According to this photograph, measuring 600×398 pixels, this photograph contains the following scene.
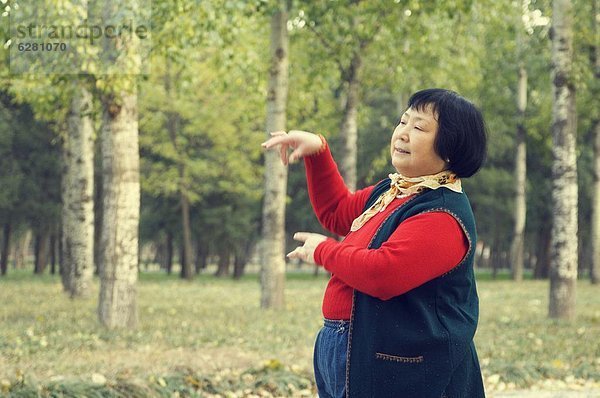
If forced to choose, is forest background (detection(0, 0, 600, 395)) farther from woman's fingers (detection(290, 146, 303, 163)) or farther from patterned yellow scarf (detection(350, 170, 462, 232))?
patterned yellow scarf (detection(350, 170, 462, 232))

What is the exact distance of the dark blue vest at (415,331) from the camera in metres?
3.15

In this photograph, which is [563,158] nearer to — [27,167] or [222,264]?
[27,167]

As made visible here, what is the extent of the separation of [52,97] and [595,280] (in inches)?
861

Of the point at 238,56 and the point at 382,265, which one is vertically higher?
the point at 238,56

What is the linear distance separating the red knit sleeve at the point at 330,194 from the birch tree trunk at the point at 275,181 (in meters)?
11.7

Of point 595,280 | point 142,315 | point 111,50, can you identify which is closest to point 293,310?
point 142,315

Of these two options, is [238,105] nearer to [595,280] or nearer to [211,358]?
[595,280]

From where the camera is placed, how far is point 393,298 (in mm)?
3168

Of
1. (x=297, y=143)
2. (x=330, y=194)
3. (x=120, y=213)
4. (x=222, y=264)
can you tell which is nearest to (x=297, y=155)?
(x=297, y=143)

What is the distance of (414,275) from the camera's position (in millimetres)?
3029

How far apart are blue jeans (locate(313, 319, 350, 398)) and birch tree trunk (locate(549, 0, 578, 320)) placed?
10967 mm

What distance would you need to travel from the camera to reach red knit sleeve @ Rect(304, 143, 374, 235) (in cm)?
379

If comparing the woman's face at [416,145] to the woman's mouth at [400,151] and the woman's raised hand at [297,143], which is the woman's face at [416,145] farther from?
the woman's raised hand at [297,143]

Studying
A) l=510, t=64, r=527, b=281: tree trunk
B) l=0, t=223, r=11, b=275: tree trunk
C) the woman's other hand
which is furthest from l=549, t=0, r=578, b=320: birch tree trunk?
l=0, t=223, r=11, b=275: tree trunk
